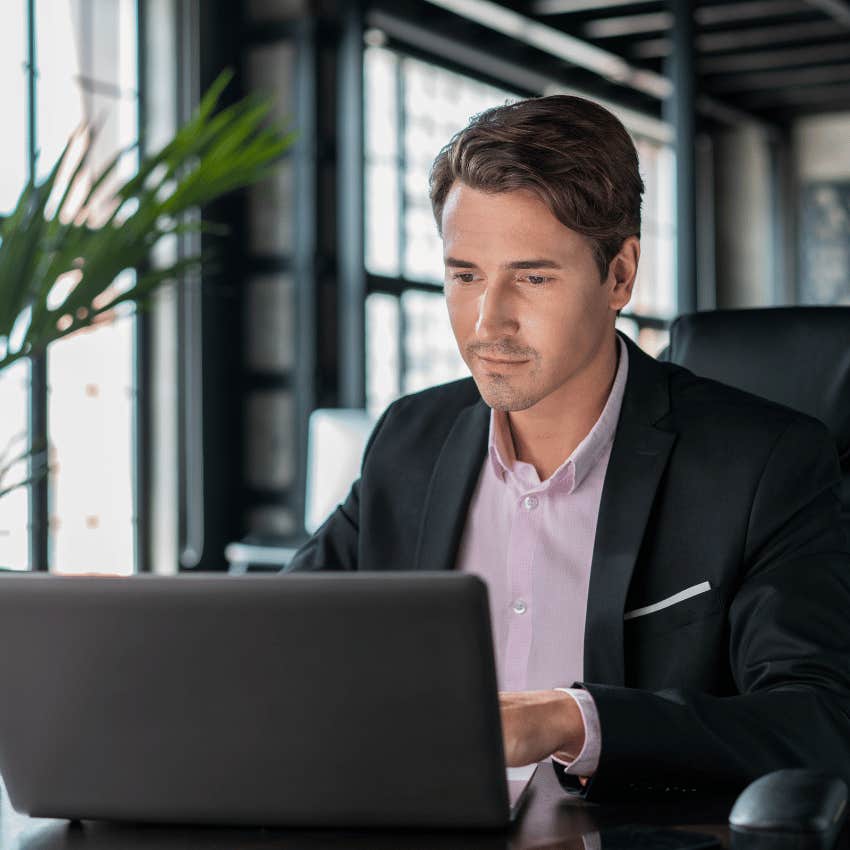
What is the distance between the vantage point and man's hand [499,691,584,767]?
1062 mm

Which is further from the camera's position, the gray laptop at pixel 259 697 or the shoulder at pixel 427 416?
the shoulder at pixel 427 416

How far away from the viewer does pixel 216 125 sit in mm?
2555

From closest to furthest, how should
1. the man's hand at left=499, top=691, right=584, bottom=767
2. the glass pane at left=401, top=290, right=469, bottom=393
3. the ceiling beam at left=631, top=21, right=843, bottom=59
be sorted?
the man's hand at left=499, top=691, right=584, bottom=767, the glass pane at left=401, top=290, right=469, bottom=393, the ceiling beam at left=631, top=21, right=843, bottom=59

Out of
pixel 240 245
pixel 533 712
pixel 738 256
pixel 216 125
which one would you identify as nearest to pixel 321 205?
pixel 240 245

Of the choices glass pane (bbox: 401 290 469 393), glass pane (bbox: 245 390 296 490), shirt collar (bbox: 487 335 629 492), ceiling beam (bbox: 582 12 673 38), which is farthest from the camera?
ceiling beam (bbox: 582 12 673 38)

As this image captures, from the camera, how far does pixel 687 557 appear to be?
1.46 m

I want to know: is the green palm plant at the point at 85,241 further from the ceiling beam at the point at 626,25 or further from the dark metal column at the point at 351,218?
the ceiling beam at the point at 626,25

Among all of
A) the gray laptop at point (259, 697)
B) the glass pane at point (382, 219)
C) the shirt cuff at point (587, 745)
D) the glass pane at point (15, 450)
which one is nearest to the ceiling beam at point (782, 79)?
the glass pane at point (382, 219)

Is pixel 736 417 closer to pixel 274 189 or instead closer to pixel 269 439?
pixel 269 439

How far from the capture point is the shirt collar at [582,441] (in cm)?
158

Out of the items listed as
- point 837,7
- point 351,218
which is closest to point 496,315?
point 351,218

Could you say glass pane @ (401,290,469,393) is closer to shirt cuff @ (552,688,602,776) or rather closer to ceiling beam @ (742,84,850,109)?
→ ceiling beam @ (742,84,850,109)

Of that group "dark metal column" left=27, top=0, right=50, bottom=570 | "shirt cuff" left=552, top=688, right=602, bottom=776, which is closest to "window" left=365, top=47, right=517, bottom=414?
"dark metal column" left=27, top=0, right=50, bottom=570

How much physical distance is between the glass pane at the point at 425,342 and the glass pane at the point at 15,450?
8.53 ft
